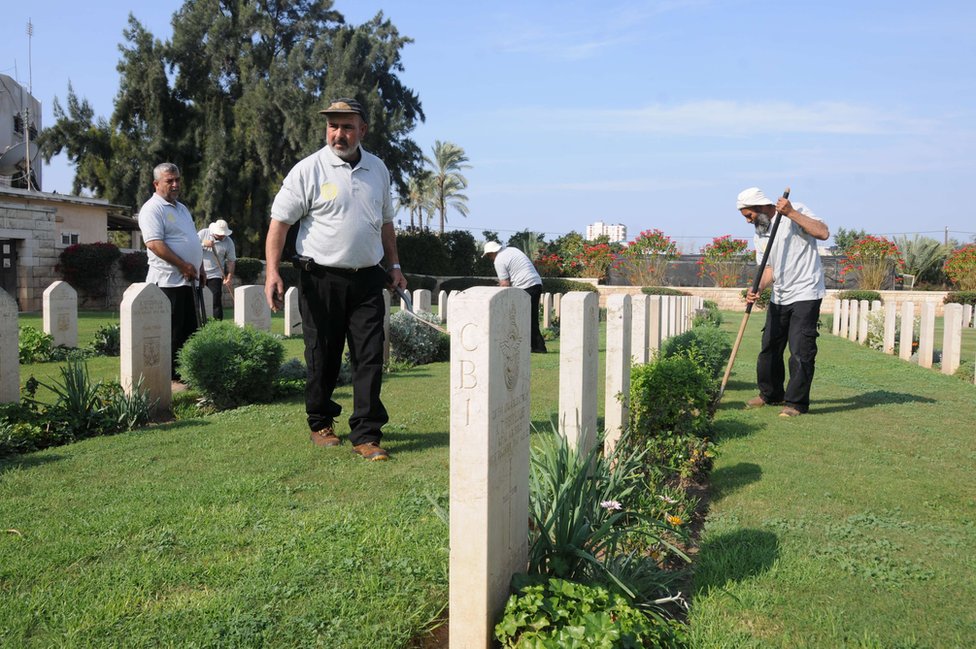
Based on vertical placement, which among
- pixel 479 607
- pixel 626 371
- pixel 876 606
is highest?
pixel 626 371

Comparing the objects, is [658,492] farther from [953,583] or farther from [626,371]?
[953,583]

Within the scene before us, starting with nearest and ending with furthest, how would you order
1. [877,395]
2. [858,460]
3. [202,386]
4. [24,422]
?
[858,460] < [24,422] < [202,386] < [877,395]

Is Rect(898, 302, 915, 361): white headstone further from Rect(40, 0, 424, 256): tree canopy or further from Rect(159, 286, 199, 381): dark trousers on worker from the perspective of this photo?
Rect(40, 0, 424, 256): tree canopy

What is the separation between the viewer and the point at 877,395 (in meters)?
7.67

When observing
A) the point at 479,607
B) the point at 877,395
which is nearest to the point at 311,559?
the point at 479,607

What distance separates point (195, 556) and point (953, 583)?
2.99m

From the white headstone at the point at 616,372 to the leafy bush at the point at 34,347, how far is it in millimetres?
7830

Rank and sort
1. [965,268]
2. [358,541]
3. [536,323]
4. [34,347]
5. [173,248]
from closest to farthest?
[358,541]
[173,248]
[34,347]
[536,323]
[965,268]

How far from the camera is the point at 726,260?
102 feet

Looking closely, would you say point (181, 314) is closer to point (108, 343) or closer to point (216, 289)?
point (216, 289)

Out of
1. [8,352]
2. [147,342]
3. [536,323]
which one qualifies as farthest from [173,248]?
[536,323]

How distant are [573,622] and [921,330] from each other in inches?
417

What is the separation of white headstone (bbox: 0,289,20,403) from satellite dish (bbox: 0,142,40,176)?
77.6 ft

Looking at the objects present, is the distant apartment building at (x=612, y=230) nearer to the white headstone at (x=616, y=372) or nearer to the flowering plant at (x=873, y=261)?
the flowering plant at (x=873, y=261)
